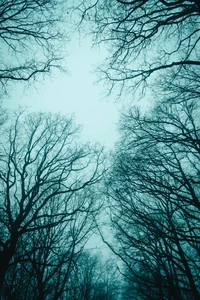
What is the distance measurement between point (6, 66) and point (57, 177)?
5.16 m

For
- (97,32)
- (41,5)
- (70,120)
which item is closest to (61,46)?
(41,5)

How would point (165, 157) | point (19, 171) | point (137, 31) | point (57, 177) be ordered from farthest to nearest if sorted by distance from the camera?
point (57, 177), point (19, 171), point (165, 157), point (137, 31)

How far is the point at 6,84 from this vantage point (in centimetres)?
503

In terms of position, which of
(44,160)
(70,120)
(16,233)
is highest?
(70,120)

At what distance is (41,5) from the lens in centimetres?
471

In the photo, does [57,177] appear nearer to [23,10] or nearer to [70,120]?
[70,120]

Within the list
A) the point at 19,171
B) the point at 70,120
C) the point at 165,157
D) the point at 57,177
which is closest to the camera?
the point at 165,157

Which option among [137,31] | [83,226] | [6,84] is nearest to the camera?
[137,31]

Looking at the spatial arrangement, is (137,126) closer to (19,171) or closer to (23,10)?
(23,10)

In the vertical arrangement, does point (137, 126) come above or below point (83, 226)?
above

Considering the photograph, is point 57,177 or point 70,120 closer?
point 57,177

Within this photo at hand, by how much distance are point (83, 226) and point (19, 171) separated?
4718mm

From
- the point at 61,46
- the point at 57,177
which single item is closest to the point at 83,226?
the point at 57,177

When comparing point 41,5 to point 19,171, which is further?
point 19,171
